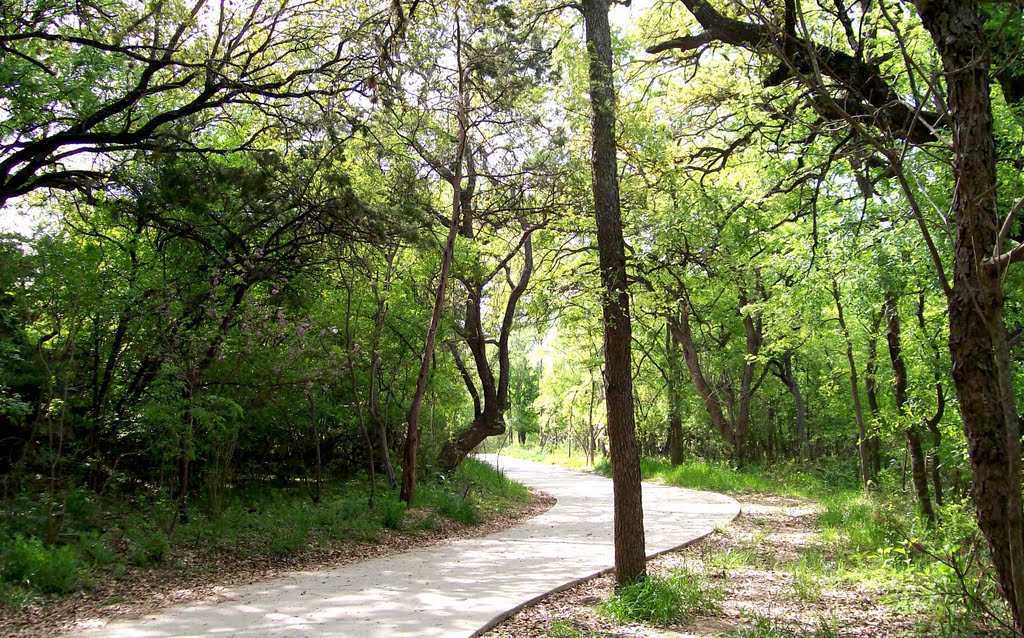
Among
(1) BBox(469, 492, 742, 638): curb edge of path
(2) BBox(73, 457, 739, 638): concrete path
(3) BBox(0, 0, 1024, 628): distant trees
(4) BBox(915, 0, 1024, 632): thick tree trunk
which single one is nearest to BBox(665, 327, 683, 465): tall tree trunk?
(3) BBox(0, 0, 1024, 628): distant trees

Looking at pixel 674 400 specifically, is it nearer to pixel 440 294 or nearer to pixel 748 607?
pixel 440 294

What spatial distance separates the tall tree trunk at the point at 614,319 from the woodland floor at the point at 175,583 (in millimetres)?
4057

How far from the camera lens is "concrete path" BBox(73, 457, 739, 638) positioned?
5.45m

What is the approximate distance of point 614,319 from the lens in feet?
22.0

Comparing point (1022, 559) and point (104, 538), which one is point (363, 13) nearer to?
point (104, 538)

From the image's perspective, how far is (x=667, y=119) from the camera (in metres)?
10.2

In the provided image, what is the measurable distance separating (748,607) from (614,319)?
3010 millimetres

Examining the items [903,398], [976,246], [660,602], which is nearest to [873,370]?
[903,398]

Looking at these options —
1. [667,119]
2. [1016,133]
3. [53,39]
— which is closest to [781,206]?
[667,119]

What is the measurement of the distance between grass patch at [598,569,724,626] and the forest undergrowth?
163 inches

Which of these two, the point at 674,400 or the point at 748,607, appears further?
the point at 674,400

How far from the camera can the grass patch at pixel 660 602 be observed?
572 cm

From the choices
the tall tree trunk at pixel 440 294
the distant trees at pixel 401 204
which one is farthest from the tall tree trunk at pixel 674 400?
the tall tree trunk at pixel 440 294

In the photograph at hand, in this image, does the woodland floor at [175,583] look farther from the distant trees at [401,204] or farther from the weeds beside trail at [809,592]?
the weeds beside trail at [809,592]
